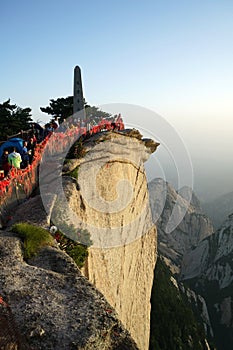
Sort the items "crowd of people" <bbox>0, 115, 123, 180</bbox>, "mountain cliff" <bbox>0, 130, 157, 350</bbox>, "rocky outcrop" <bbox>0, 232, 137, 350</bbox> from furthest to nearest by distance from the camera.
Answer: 1. "crowd of people" <bbox>0, 115, 123, 180</bbox>
2. "mountain cliff" <bbox>0, 130, 157, 350</bbox>
3. "rocky outcrop" <bbox>0, 232, 137, 350</bbox>

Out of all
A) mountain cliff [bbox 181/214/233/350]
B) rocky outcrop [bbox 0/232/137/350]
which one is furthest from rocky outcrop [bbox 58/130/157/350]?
mountain cliff [bbox 181/214/233/350]

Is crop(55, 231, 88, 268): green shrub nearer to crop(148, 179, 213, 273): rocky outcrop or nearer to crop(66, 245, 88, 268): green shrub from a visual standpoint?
crop(66, 245, 88, 268): green shrub

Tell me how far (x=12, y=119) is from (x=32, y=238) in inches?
1173

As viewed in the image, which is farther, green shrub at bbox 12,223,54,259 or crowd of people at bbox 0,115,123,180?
crowd of people at bbox 0,115,123,180

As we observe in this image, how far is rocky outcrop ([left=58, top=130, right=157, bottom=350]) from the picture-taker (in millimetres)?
17266

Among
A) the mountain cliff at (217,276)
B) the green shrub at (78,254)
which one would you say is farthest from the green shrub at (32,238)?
the mountain cliff at (217,276)

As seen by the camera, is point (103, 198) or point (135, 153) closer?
point (103, 198)

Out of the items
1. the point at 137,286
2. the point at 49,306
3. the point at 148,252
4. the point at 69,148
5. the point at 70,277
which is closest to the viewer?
the point at 49,306

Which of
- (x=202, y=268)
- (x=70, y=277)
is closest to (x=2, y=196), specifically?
(x=70, y=277)

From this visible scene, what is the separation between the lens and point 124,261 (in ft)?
76.6

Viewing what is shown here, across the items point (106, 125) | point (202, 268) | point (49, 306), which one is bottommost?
point (202, 268)

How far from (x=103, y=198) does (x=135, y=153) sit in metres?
9.93

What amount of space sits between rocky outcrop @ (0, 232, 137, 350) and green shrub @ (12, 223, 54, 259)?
0.41 meters

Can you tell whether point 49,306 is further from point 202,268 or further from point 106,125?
point 202,268
